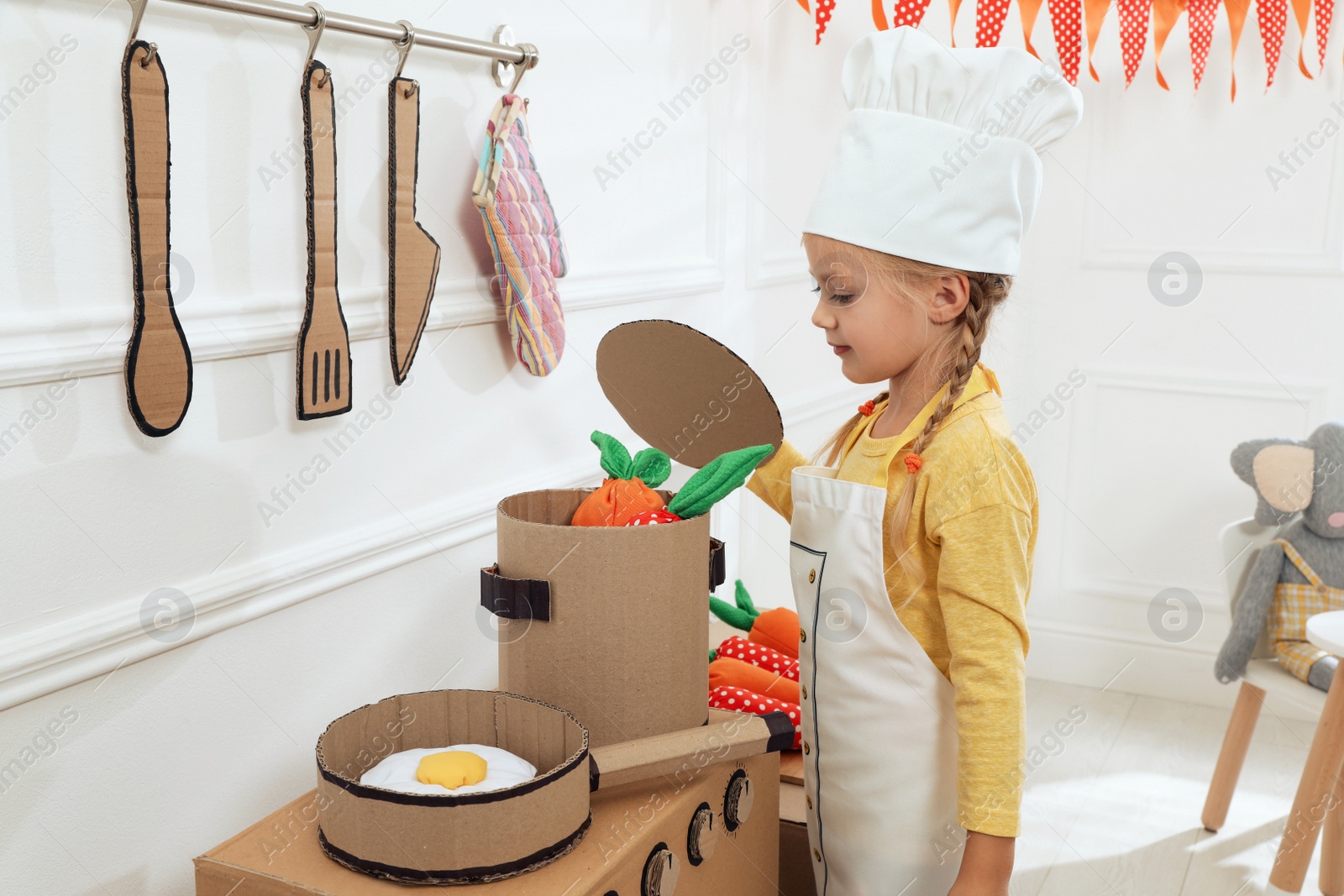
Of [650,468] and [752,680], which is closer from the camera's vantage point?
[650,468]

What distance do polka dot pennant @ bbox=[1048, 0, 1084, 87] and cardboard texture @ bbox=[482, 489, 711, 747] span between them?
5.44 feet

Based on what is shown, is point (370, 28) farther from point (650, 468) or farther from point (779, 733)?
point (779, 733)

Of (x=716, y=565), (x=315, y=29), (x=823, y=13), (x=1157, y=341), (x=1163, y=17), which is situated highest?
(x=1163, y=17)

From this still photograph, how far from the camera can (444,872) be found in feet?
2.29

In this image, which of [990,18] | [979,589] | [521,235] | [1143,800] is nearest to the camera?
[979,589]

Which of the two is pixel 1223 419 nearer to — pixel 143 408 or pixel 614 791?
pixel 614 791

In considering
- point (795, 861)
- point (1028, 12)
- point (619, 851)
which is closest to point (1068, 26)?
point (1028, 12)

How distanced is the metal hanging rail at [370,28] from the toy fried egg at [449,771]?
22.8 inches

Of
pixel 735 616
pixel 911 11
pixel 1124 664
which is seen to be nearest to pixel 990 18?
pixel 911 11

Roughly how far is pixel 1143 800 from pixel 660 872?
5.25 ft

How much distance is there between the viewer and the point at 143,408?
2.70 ft

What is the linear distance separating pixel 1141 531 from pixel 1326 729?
89cm

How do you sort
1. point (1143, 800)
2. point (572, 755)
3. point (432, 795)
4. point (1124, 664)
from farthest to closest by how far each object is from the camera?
1. point (1124, 664)
2. point (1143, 800)
3. point (572, 755)
4. point (432, 795)

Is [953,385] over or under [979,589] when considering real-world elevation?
over
